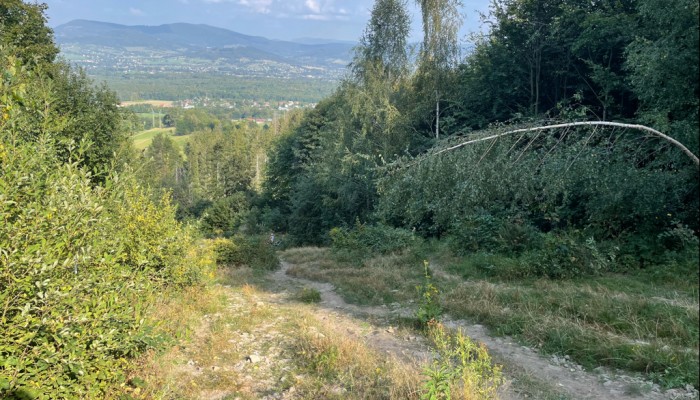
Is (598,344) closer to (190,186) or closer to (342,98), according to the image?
(342,98)

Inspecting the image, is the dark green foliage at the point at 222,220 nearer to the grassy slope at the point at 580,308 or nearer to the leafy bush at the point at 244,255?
the leafy bush at the point at 244,255

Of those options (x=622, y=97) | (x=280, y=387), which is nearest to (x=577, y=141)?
(x=280, y=387)

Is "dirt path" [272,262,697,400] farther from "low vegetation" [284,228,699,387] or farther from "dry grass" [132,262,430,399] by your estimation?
"dry grass" [132,262,430,399]

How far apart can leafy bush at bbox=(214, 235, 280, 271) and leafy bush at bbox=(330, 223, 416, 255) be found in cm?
288

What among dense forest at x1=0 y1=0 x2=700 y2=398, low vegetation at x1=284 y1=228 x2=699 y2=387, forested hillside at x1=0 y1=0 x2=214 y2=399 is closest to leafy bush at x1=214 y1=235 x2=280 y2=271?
dense forest at x1=0 y1=0 x2=700 y2=398

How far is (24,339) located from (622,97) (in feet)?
57.9

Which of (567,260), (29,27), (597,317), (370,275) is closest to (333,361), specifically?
(597,317)

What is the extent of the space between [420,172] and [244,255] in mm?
12539

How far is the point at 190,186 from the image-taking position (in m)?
63.7

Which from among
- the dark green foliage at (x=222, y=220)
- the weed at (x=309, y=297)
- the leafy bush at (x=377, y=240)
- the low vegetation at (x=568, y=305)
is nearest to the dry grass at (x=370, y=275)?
the low vegetation at (x=568, y=305)

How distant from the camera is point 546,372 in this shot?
580cm

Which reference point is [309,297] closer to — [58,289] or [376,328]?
[376,328]

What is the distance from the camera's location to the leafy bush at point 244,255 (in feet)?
52.2

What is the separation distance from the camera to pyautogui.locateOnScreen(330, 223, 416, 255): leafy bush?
15.5m
